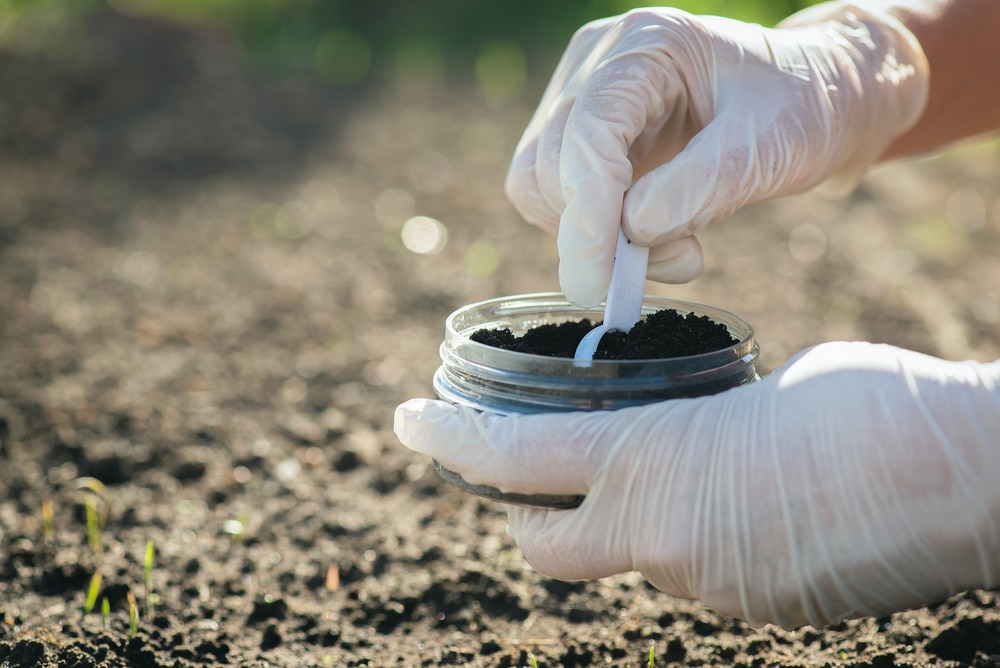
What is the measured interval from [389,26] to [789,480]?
325 inches

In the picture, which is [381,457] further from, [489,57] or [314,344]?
[489,57]

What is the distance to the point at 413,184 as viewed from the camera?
16.7 feet

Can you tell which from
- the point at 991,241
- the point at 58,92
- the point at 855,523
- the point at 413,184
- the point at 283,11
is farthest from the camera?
A: the point at 283,11

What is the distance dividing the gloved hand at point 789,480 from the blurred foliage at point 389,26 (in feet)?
19.3

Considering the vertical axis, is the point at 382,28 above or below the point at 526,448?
above

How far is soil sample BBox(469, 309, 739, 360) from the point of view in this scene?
1.45 meters

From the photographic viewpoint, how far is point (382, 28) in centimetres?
865

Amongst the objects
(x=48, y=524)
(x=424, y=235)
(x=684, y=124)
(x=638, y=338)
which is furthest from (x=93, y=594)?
(x=424, y=235)

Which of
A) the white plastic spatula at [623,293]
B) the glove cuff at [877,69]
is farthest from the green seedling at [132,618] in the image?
the glove cuff at [877,69]

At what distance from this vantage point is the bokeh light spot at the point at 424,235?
4.21 m

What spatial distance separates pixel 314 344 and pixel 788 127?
204 cm

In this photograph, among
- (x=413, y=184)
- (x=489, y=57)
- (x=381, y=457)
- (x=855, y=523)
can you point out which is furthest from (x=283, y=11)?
(x=855, y=523)

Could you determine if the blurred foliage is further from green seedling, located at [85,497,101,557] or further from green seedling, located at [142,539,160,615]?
green seedling, located at [142,539,160,615]

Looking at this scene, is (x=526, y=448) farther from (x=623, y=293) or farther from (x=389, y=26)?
(x=389, y=26)
